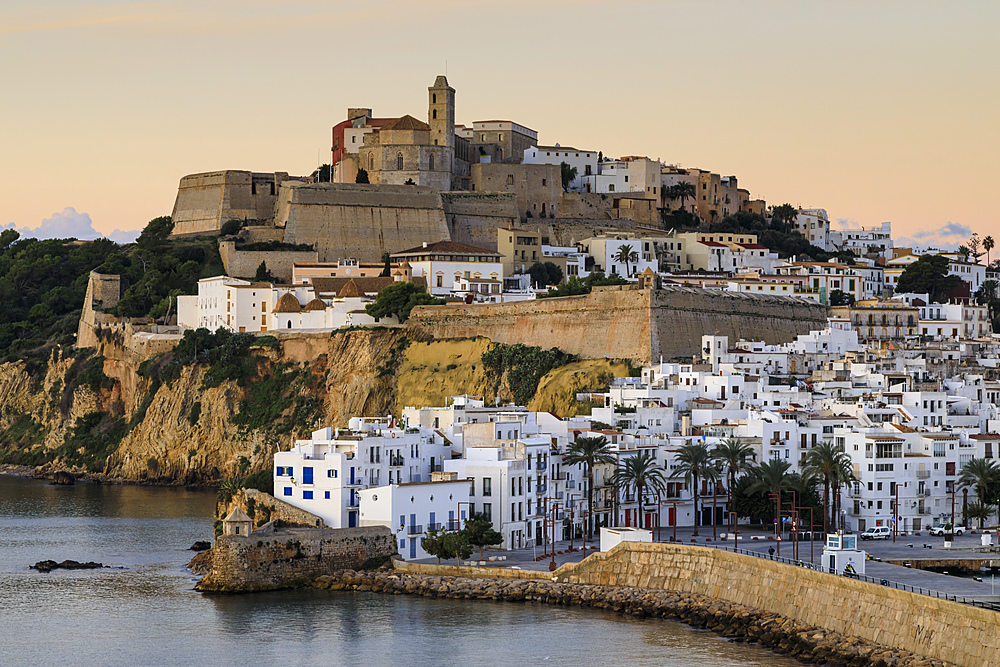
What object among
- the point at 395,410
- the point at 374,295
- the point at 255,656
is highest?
the point at 374,295

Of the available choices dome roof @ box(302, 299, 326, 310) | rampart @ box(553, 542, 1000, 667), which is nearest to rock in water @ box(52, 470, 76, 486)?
dome roof @ box(302, 299, 326, 310)

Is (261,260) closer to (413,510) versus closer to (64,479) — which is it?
(64,479)

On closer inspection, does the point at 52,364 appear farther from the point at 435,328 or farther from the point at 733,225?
the point at 733,225

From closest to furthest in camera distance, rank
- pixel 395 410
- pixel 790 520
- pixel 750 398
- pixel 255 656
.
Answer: pixel 255 656 → pixel 790 520 → pixel 750 398 → pixel 395 410

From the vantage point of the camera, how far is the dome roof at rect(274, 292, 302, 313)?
229ft

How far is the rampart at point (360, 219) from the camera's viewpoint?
79562 mm

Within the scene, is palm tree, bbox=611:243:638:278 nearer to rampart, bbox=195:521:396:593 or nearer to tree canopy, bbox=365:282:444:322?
tree canopy, bbox=365:282:444:322

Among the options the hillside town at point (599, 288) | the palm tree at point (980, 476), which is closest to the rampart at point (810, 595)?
the hillside town at point (599, 288)

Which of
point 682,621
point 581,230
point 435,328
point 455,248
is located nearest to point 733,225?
point 581,230

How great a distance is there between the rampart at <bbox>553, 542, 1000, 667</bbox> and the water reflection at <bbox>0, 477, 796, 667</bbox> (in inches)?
57.7

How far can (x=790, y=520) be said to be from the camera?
4159 cm

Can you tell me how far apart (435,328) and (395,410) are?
15.3 ft

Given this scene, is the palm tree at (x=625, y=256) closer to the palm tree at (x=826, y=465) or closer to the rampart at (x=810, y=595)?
the palm tree at (x=826, y=465)

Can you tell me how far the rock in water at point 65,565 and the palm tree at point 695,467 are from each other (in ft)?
51.1
